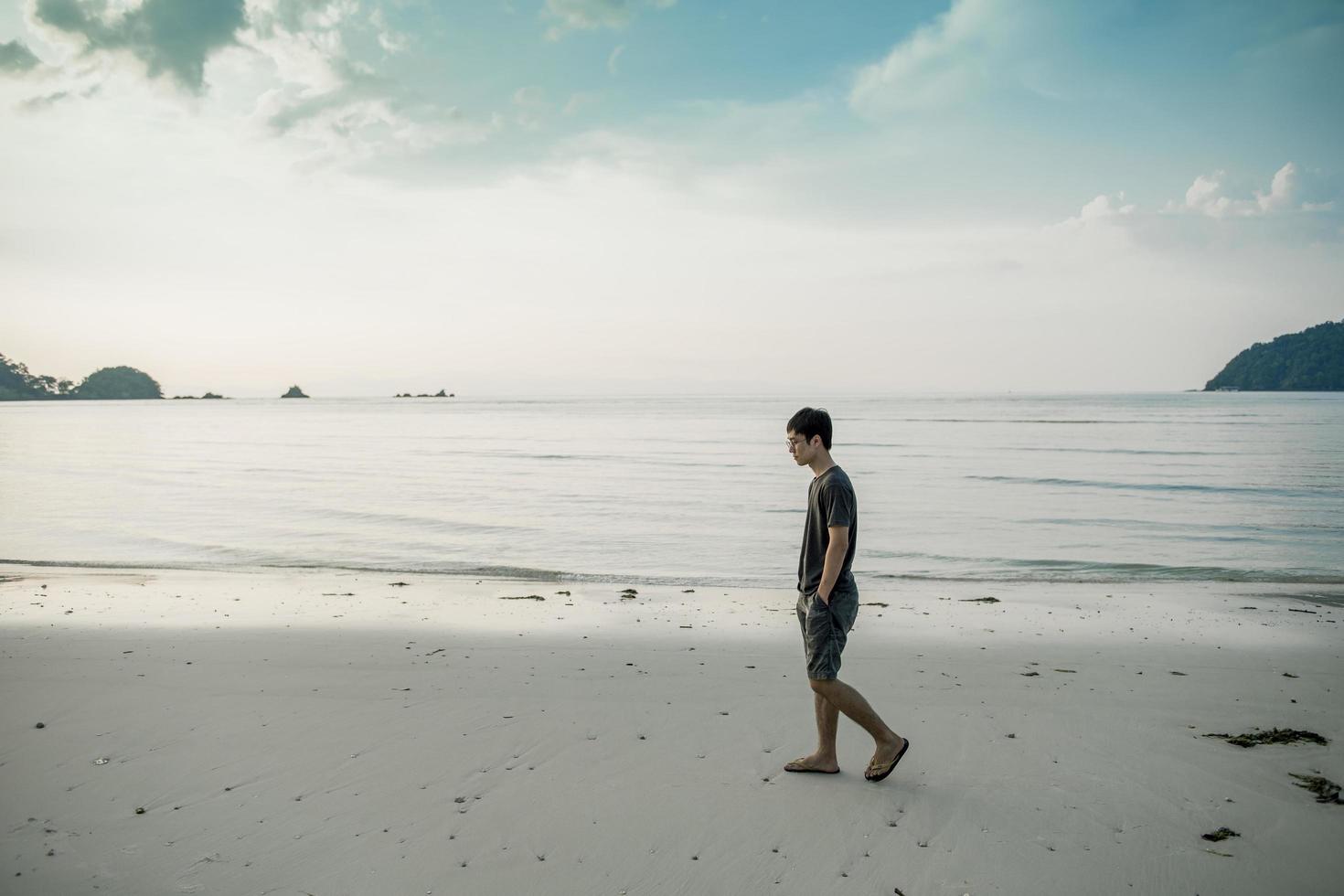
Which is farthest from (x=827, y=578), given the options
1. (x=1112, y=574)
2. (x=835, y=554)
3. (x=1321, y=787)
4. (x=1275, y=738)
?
(x=1112, y=574)

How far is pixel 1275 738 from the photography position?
5.65 metres

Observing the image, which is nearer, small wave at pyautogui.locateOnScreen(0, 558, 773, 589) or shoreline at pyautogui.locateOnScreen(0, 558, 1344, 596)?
shoreline at pyautogui.locateOnScreen(0, 558, 1344, 596)

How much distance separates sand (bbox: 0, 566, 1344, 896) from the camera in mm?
4086

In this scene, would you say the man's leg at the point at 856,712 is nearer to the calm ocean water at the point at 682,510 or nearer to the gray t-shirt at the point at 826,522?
the gray t-shirt at the point at 826,522

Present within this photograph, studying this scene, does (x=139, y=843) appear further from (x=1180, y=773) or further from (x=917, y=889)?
(x=1180, y=773)

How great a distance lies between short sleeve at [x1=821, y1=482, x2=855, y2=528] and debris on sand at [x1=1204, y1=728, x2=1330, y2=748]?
3.51m

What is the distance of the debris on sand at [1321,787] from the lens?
4711 millimetres

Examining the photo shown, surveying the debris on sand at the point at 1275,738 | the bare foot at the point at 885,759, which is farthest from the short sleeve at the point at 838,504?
the debris on sand at the point at 1275,738

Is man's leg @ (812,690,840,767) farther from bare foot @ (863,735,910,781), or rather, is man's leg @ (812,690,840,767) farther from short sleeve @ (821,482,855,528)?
short sleeve @ (821,482,855,528)

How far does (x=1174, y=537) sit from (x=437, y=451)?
33.7 m

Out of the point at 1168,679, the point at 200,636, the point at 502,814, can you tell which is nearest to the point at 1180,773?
the point at 1168,679

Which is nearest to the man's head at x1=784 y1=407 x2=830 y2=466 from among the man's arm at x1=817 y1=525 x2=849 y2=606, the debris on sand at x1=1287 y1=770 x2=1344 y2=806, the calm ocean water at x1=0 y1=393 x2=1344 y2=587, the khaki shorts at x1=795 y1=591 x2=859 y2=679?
the man's arm at x1=817 y1=525 x2=849 y2=606

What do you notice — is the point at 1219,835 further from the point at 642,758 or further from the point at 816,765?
the point at 642,758

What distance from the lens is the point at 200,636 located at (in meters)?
8.31
